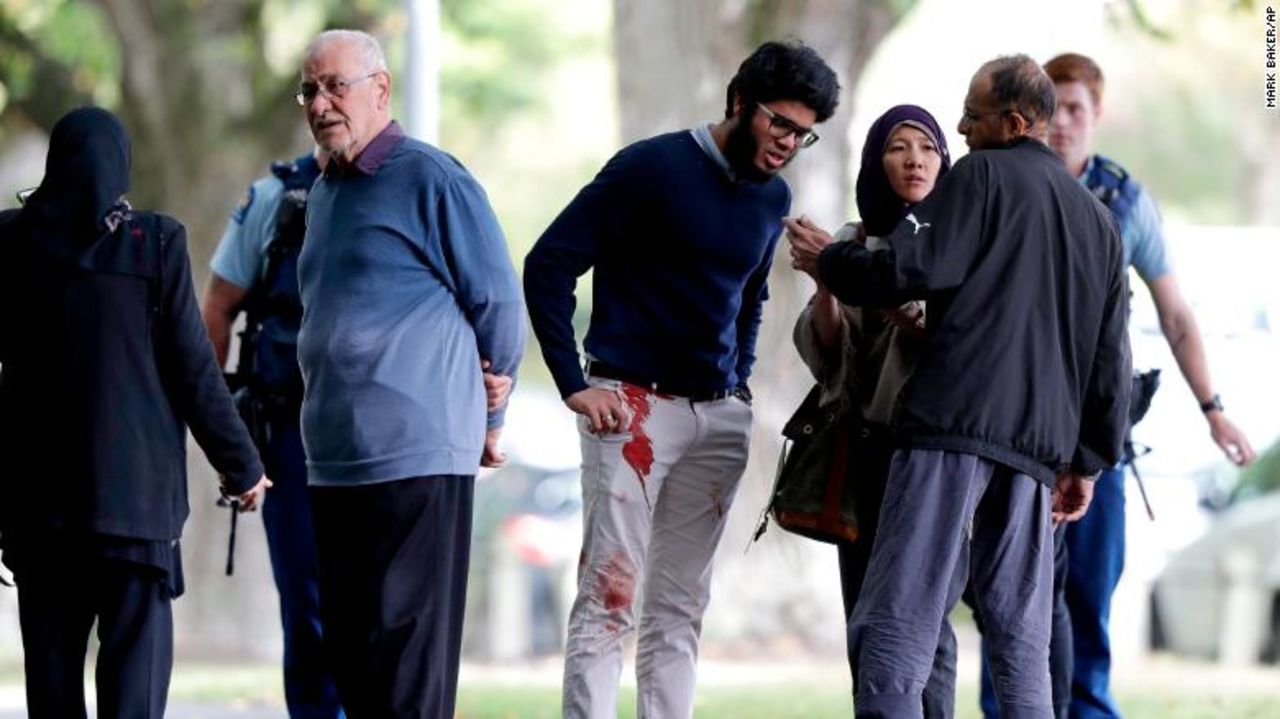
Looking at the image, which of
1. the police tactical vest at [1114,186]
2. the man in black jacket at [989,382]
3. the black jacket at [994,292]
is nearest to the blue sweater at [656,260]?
the man in black jacket at [989,382]

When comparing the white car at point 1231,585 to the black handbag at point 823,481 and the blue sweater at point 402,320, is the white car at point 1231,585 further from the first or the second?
the blue sweater at point 402,320

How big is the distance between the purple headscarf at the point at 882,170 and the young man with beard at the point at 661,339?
170 millimetres

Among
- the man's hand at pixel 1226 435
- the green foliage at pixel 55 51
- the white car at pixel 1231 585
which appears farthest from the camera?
the white car at pixel 1231 585

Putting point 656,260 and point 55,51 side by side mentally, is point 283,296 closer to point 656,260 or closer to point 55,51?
point 656,260

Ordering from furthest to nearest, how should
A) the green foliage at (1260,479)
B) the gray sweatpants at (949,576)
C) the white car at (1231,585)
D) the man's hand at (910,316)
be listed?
1. the green foliage at (1260,479)
2. the white car at (1231,585)
3. the man's hand at (910,316)
4. the gray sweatpants at (949,576)

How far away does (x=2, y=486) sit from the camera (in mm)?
6926

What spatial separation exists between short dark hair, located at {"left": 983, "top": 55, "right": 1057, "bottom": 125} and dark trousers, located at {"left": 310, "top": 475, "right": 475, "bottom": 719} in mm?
1760

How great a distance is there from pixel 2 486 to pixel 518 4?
2499 centimetres

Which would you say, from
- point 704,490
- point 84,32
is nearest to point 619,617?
point 704,490

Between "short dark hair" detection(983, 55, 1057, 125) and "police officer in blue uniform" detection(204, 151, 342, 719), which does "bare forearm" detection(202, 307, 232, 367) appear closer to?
"police officer in blue uniform" detection(204, 151, 342, 719)

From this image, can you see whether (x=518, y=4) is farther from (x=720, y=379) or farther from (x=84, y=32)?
(x=720, y=379)

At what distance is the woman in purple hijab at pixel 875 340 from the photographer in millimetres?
7145

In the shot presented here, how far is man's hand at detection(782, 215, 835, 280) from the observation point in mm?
7039

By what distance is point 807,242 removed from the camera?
706 centimetres
